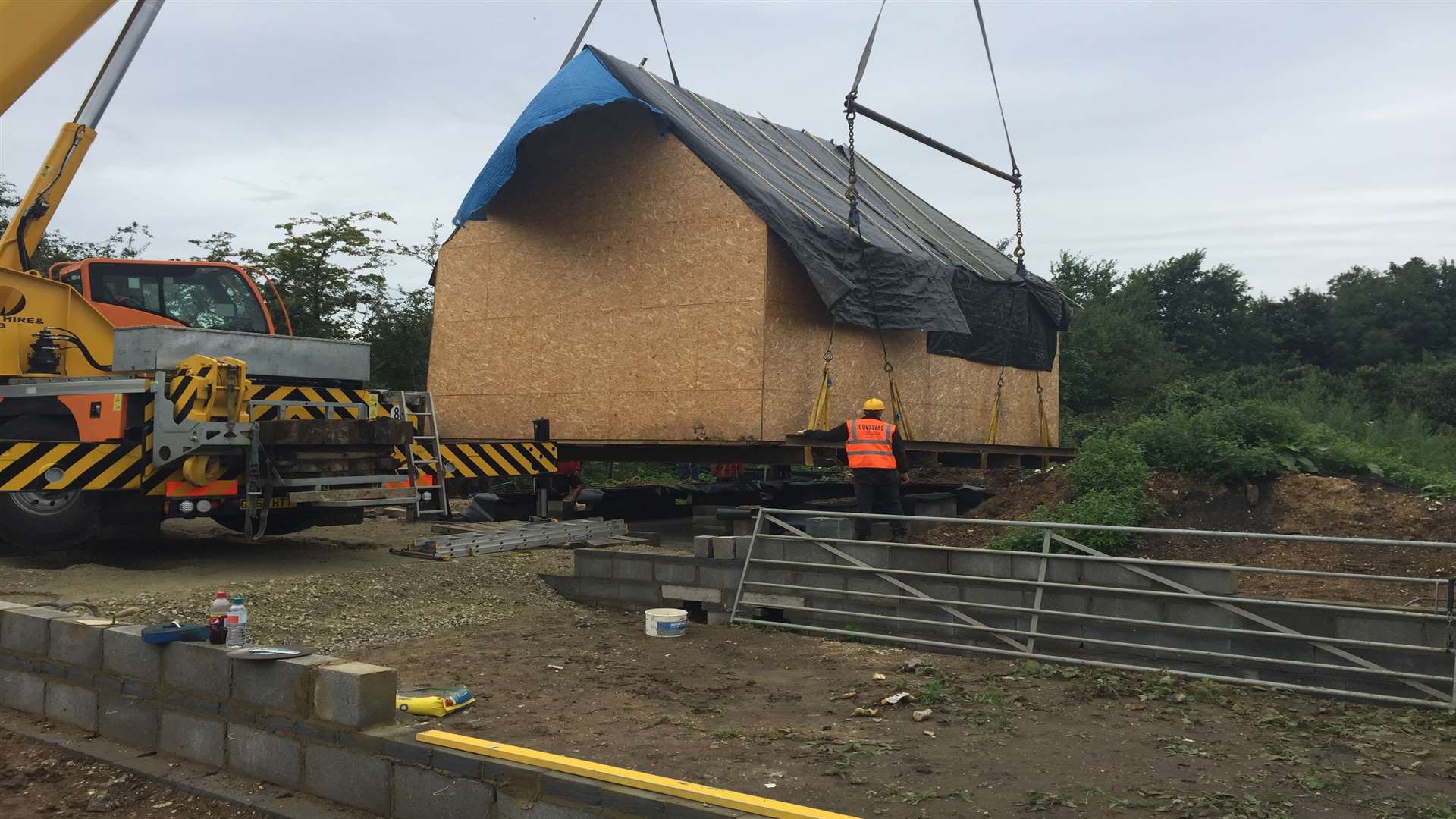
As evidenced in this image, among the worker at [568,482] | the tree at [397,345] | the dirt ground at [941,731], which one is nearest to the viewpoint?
the dirt ground at [941,731]

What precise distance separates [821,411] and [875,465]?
211cm

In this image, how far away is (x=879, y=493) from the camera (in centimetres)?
1015

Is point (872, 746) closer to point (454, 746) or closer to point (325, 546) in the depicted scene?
point (454, 746)

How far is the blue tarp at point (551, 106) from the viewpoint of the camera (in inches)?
460

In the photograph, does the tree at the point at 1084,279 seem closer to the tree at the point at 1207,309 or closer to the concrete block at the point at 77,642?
the tree at the point at 1207,309

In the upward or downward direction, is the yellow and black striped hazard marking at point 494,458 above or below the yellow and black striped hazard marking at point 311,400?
below

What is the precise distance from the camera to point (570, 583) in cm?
959

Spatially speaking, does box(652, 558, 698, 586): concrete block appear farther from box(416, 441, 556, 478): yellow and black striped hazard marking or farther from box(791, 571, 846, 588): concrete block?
box(416, 441, 556, 478): yellow and black striped hazard marking

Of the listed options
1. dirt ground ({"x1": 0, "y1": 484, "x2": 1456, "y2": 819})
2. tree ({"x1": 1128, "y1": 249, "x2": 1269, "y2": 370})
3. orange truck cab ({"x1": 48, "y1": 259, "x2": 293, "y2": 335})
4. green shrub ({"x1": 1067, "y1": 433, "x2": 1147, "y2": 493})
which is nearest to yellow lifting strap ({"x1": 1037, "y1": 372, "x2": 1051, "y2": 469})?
green shrub ({"x1": 1067, "y1": 433, "x2": 1147, "y2": 493})

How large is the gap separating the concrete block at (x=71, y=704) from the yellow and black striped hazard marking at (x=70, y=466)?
360 centimetres

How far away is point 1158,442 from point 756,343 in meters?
4.45

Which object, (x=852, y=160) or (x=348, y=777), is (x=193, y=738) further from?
(x=852, y=160)

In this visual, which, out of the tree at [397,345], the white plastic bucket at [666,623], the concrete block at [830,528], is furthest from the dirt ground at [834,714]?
the tree at [397,345]

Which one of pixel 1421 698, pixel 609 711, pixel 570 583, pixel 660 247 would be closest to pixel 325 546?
pixel 570 583
